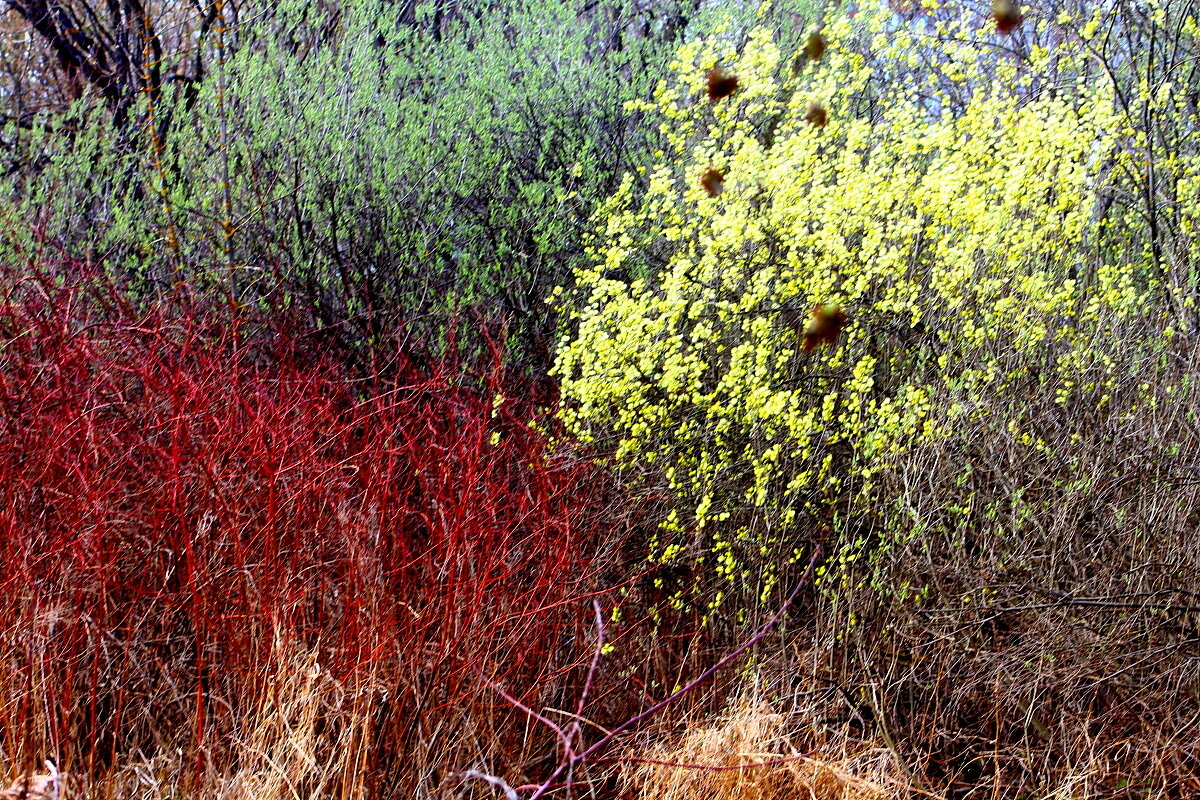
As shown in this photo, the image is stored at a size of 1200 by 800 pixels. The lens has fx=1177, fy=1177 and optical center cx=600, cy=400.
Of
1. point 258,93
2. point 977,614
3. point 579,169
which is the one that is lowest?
point 977,614

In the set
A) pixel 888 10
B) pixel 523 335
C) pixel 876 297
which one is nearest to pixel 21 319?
pixel 523 335

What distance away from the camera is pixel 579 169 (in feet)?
21.4

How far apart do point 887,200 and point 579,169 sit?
95.6 inches

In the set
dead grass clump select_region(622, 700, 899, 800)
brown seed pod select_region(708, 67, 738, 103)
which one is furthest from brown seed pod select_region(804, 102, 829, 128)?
dead grass clump select_region(622, 700, 899, 800)

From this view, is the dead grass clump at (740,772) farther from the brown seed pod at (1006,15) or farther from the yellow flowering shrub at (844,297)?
the brown seed pod at (1006,15)

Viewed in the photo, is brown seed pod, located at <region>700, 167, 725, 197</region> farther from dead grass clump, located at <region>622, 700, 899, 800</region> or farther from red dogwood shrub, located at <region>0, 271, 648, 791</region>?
dead grass clump, located at <region>622, 700, 899, 800</region>

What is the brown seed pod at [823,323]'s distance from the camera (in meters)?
4.80

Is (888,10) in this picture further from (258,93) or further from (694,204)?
(258,93)

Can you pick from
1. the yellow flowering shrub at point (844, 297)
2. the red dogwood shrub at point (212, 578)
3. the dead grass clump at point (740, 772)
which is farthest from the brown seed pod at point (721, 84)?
the dead grass clump at point (740, 772)

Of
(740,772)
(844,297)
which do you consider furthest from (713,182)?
(740,772)

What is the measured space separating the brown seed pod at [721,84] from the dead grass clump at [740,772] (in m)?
2.73

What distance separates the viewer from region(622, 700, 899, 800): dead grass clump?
4164mm

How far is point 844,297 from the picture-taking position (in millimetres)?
4871

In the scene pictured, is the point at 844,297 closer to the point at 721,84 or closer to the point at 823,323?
the point at 823,323
